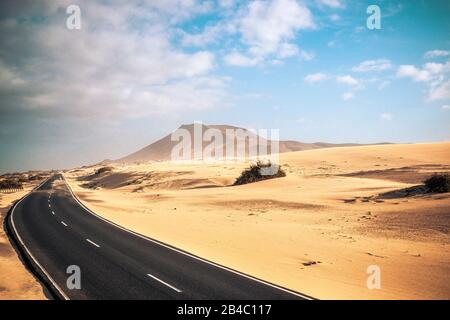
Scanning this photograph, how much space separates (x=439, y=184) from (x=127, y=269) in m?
20.1

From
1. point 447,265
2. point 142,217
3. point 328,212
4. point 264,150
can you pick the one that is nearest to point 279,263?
point 447,265

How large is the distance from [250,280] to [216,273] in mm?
1341

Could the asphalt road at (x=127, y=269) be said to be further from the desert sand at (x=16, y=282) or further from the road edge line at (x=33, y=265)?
the desert sand at (x=16, y=282)

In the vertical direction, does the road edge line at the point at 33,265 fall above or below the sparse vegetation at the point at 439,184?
below

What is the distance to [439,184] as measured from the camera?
68.1ft

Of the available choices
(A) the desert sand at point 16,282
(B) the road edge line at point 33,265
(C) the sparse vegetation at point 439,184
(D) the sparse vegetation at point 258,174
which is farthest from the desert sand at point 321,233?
(D) the sparse vegetation at point 258,174

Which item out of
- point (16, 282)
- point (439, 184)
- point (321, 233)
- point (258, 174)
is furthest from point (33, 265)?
point (258, 174)

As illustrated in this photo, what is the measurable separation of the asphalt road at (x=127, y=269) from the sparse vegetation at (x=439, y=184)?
53.9ft

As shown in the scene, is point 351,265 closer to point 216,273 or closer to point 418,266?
point 418,266

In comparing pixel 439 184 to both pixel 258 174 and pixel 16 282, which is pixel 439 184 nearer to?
pixel 258 174

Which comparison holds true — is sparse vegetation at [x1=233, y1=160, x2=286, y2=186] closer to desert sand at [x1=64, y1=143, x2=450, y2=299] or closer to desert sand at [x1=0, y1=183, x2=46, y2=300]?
desert sand at [x1=64, y1=143, x2=450, y2=299]

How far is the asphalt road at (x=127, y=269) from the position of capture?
9.50m

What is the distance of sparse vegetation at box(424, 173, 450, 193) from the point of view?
67.0ft

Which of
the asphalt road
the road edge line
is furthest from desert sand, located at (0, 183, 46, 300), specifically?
the asphalt road
